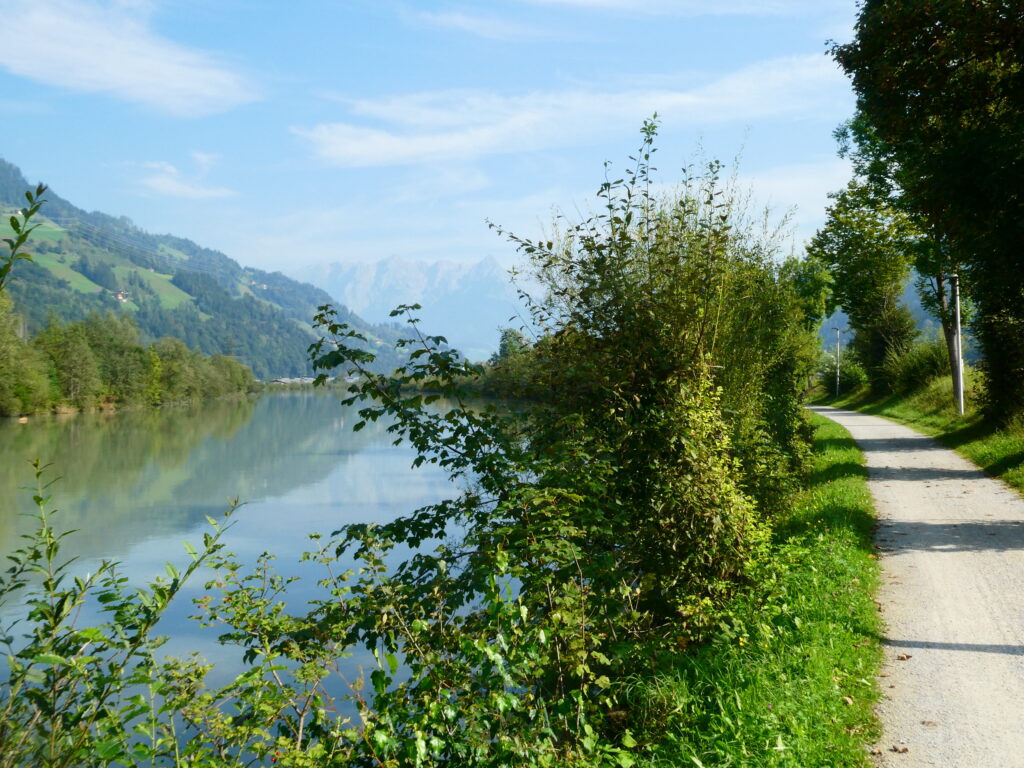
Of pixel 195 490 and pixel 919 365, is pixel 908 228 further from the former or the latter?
pixel 195 490

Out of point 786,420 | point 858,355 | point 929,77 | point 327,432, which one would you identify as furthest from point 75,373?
point 929,77

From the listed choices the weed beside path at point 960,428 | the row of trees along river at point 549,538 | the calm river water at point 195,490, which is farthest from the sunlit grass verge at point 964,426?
the calm river water at point 195,490

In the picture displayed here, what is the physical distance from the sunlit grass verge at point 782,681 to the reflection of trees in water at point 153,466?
10.5 m

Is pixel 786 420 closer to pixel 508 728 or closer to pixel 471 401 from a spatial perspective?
pixel 471 401

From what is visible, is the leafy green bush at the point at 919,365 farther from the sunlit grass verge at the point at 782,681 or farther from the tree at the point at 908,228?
the sunlit grass verge at the point at 782,681

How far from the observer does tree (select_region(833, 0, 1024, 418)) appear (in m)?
9.95

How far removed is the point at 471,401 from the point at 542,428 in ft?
3.64

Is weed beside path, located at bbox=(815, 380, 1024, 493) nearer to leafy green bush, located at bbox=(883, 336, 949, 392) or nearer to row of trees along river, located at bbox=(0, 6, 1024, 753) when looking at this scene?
leafy green bush, located at bbox=(883, 336, 949, 392)

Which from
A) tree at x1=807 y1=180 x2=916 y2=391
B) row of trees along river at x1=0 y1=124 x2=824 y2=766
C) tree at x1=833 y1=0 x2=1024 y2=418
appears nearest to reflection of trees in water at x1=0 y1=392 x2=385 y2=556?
row of trees along river at x1=0 y1=124 x2=824 y2=766

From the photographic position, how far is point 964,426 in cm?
2208

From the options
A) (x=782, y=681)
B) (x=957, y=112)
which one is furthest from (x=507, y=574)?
(x=957, y=112)

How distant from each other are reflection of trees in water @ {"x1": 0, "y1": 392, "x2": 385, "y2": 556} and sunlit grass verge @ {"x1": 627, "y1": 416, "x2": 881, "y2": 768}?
10.5m

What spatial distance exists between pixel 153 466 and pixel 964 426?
35409 mm

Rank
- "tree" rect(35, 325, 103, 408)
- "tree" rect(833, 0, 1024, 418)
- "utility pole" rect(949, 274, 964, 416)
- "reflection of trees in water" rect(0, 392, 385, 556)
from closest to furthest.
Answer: "tree" rect(833, 0, 1024, 418) < "utility pole" rect(949, 274, 964, 416) < "reflection of trees in water" rect(0, 392, 385, 556) < "tree" rect(35, 325, 103, 408)
